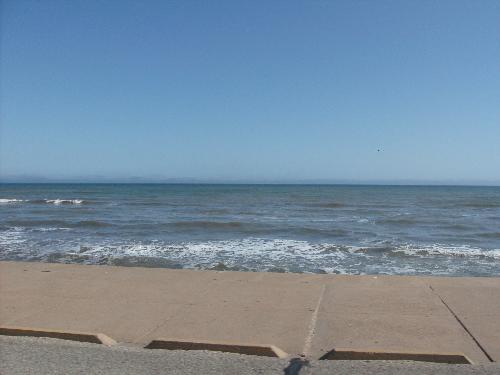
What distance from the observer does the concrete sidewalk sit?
438 centimetres

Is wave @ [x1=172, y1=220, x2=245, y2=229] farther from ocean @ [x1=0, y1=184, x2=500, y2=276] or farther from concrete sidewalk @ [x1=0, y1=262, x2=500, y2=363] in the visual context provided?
concrete sidewalk @ [x1=0, y1=262, x2=500, y2=363]

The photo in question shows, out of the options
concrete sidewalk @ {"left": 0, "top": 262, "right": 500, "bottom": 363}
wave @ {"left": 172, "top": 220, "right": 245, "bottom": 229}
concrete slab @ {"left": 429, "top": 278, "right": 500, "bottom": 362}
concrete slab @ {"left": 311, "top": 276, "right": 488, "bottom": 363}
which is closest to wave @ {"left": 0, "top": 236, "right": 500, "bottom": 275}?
concrete sidewalk @ {"left": 0, "top": 262, "right": 500, "bottom": 363}

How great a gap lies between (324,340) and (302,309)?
3.51 feet

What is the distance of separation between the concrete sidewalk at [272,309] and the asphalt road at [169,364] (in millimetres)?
242

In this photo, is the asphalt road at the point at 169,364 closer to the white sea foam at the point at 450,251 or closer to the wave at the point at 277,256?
the wave at the point at 277,256

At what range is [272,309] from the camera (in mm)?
5441

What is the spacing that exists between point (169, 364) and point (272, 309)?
1834 millimetres

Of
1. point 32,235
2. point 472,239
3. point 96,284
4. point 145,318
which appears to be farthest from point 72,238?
point 472,239

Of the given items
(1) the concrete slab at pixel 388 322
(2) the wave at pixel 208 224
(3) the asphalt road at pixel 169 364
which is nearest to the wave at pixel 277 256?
(1) the concrete slab at pixel 388 322

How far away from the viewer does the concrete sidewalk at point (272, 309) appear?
438 cm

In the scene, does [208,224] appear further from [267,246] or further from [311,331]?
[311,331]

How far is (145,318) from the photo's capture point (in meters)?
5.10

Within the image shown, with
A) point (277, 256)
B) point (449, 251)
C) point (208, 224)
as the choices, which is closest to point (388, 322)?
point (277, 256)

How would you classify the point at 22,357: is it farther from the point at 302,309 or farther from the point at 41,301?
the point at 302,309
